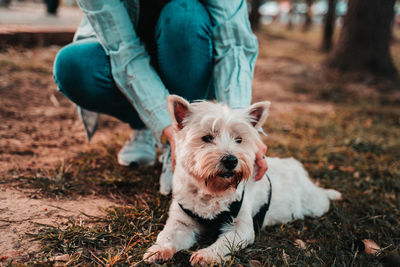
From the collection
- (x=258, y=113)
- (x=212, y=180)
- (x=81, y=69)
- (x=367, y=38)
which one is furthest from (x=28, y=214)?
(x=367, y=38)

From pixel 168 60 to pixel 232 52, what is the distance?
0.58 m

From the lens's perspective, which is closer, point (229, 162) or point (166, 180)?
point (229, 162)

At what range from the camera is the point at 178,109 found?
7.97 ft

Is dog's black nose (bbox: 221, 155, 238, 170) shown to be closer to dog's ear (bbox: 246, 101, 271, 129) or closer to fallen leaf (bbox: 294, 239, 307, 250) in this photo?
dog's ear (bbox: 246, 101, 271, 129)

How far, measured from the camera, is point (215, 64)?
3.06 meters

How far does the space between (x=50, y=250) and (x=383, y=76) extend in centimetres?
836

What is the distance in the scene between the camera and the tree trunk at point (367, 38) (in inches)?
304

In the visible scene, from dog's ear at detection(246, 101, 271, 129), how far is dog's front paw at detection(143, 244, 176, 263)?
1.11 metres

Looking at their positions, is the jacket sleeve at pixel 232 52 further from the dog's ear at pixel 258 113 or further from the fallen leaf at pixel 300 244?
the fallen leaf at pixel 300 244

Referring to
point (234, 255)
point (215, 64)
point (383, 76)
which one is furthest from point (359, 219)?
point (383, 76)

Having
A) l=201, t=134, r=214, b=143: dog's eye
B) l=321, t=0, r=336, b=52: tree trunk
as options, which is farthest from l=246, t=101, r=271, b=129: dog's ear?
l=321, t=0, r=336, b=52: tree trunk

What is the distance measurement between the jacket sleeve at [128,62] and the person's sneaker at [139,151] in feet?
2.73

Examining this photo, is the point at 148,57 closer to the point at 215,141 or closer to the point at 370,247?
the point at 215,141

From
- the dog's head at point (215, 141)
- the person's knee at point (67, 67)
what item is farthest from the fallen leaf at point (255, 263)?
the person's knee at point (67, 67)
